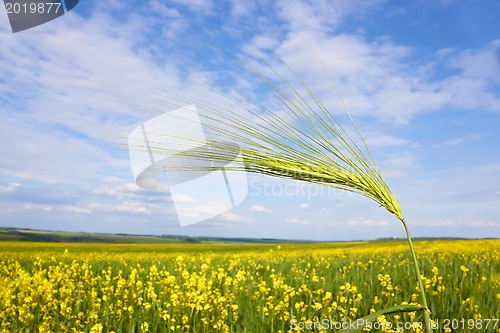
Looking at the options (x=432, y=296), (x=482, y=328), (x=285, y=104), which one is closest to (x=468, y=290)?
(x=432, y=296)

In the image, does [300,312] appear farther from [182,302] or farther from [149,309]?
[149,309]

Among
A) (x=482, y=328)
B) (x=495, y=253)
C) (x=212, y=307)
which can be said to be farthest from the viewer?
(x=495, y=253)

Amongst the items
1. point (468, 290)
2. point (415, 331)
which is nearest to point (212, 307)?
point (415, 331)

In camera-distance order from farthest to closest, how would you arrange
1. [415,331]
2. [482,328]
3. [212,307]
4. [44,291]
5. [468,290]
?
[468,290] → [44,291] → [212,307] → [482,328] → [415,331]

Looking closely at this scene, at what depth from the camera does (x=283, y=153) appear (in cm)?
199

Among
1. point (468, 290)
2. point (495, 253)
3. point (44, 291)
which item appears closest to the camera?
point (44, 291)

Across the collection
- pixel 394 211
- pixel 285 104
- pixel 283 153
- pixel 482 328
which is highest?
pixel 285 104

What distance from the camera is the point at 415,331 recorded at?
373 centimetres

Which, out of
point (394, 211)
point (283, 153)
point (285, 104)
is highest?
point (285, 104)

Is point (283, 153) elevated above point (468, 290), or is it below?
above

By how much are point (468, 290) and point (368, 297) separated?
54.6 inches

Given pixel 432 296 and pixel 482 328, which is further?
pixel 432 296

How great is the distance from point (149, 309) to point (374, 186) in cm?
343

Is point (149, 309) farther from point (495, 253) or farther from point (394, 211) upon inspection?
point (495, 253)
